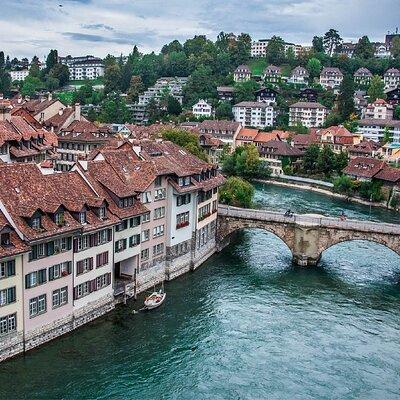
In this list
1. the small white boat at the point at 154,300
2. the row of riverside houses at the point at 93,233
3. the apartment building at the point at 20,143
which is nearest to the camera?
the row of riverside houses at the point at 93,233

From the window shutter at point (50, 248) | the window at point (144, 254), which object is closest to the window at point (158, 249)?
the window at point (144, 254)

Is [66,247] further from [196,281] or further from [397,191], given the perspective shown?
[397,191]

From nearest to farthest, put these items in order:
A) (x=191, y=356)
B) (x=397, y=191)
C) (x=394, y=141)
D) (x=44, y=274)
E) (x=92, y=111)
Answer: (x=44, y=274) < (x=191, y=356) < (x=397, y=191) < (x=394, y=141) < (x=92, y=111)

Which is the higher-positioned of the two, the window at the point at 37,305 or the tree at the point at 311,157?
the tree at the point at 311,157

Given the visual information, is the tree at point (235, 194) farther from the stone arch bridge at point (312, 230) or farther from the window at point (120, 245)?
the window at point (120, 245)

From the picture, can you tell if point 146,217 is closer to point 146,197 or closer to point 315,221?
point 146,197

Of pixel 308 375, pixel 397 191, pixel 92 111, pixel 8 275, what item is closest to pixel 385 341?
pixel 308 375
